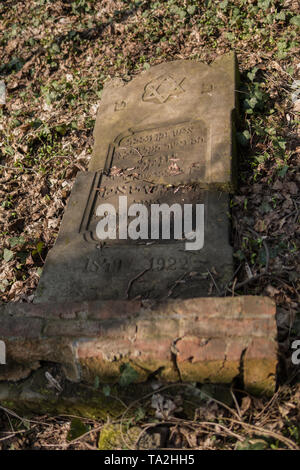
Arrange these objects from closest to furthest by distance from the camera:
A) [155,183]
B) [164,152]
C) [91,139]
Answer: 1. [155,183]
2. [164,152]
3. [91,139]

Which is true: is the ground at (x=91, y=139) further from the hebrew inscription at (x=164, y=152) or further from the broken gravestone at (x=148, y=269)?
the hebrew inscription at (x=164, y=152)

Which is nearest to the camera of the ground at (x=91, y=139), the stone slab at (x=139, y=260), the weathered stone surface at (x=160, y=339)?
the weathered stone surface at (x=160, y=339)

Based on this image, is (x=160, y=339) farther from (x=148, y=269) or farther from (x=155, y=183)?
(x=155, y=183)

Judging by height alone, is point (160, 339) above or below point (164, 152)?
below

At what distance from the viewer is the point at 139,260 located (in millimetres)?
3178

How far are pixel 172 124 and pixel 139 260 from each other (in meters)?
1.67

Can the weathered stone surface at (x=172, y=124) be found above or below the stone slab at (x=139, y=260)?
above

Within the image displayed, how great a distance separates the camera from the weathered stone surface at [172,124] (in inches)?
145

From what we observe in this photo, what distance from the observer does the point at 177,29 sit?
6012mm

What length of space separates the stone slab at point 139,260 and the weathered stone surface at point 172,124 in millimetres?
221

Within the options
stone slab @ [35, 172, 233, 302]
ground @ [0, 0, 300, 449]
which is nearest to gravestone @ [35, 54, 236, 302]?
stone slab @ [35, 172, 233, 302]

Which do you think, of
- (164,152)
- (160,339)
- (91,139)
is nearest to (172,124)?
(164,152)

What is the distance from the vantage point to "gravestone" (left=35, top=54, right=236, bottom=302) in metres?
3.07

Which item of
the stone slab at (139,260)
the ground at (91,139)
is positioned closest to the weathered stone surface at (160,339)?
the ground at (91,139)
